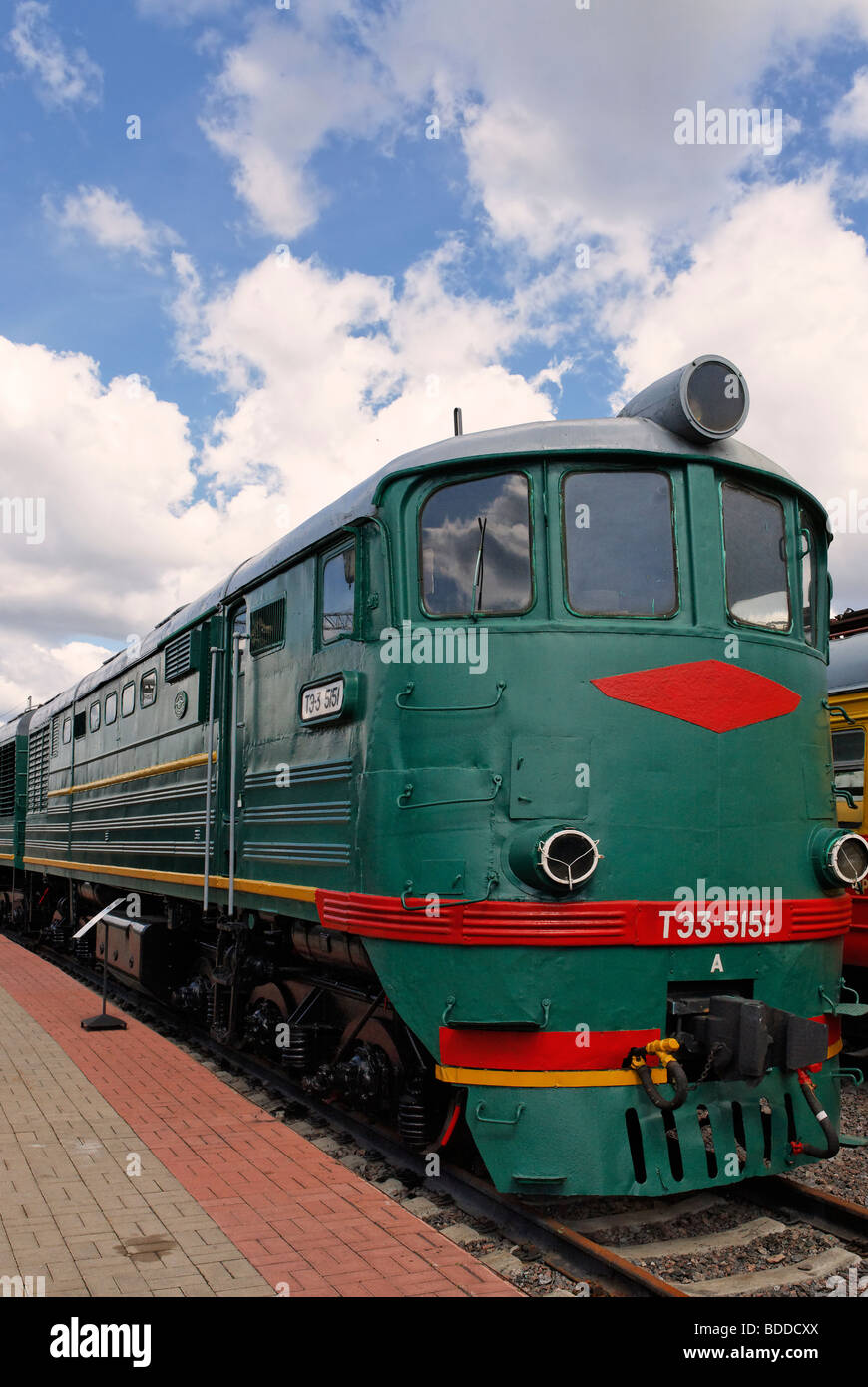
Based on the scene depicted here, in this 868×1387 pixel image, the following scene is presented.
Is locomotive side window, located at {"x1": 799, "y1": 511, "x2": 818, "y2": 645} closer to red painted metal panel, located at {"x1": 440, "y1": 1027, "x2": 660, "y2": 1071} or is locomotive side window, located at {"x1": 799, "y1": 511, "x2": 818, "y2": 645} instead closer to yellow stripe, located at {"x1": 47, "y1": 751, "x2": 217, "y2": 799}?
red painted metal panel, located at {"x1": 440, "y1": 1027, "x2": 660, "y2": 1071}

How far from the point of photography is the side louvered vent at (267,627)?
777cm

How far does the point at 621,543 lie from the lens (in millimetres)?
5836

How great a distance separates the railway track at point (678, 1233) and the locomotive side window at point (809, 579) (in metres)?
3.11

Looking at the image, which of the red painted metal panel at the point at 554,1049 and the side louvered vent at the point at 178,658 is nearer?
the red painted metal panel at the point at 554,1049

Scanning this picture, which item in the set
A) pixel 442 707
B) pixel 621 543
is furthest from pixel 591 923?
pixel 621 543

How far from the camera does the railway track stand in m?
4.88

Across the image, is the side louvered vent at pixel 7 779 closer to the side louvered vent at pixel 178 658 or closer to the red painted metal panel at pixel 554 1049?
the side louvered vent at pixel 178 658

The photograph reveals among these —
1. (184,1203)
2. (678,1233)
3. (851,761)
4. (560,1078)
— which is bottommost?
(678,1233)

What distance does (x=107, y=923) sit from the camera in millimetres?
12164

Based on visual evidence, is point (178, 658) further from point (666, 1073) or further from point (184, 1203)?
point (666, 1073)

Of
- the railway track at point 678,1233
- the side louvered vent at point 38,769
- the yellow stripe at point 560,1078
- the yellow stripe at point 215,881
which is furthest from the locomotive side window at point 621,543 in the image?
the side louvered vent at point 38,769

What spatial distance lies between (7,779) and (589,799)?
17781 mm
